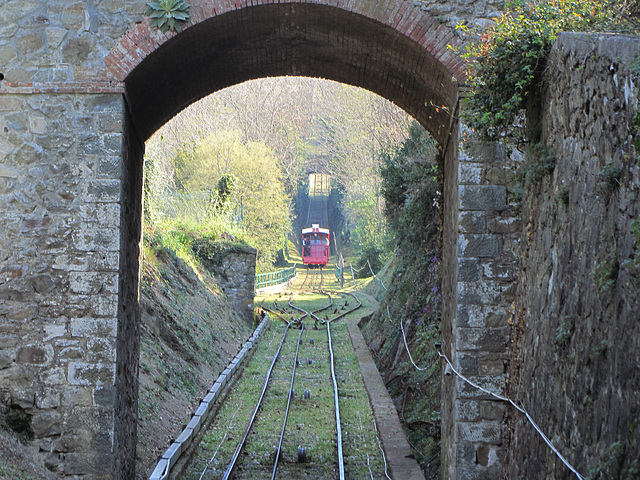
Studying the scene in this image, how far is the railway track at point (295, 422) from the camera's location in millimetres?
7871

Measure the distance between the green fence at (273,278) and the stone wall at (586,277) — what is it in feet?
81.9

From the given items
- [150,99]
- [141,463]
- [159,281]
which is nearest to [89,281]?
[150,99]

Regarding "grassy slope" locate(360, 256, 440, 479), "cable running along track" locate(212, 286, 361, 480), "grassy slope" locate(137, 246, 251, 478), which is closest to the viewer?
"cable running along track" locate(212, 286, 361, 480)

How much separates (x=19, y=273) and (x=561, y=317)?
15.5 feet

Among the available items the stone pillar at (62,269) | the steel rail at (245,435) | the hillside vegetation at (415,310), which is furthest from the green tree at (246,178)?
the stone pillar at (62,269)

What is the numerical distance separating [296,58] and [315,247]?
117 ft

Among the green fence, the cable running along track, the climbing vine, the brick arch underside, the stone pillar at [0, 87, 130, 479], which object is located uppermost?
the brick arch underside

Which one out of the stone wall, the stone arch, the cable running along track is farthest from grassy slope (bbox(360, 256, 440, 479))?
the stone wall

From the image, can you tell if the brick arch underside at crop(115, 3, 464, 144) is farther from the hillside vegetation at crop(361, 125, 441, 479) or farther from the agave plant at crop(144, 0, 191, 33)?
the hillside vegetation at crop(361, 125, 441, 479)

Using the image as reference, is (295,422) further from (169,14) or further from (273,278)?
(273,278)

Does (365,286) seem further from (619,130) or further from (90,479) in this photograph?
(619,130)

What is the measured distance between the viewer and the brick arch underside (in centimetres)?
619

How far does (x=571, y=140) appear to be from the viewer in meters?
3.83

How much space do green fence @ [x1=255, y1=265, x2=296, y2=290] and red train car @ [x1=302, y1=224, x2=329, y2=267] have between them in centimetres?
548
